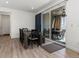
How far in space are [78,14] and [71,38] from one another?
1217 millimetres

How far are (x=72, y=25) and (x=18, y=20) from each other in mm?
5158

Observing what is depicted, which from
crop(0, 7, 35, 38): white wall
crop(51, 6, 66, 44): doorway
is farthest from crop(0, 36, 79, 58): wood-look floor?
crop(0, 7, 35, 38): white wall

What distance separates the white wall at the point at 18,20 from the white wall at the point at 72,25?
15.4ft

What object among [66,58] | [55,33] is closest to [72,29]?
[66,58]

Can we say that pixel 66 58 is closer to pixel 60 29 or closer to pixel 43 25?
pixel 60 29

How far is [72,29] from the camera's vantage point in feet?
12.1

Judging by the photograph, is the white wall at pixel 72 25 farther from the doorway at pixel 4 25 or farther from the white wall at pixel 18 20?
the doorway at pixel 4 25

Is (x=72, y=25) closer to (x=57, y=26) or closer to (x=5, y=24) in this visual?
(x=57, y=26)

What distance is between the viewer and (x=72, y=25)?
145 inches

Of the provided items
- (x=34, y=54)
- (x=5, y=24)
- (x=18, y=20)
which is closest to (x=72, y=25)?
(x=34, y=54)

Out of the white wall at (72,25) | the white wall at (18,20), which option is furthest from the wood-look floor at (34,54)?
the white wall at (18,20)

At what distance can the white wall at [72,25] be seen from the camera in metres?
3.47

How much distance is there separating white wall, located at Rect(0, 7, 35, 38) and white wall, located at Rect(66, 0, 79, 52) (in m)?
4.69

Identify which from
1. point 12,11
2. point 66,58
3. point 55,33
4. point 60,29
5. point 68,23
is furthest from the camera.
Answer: point 12,11
